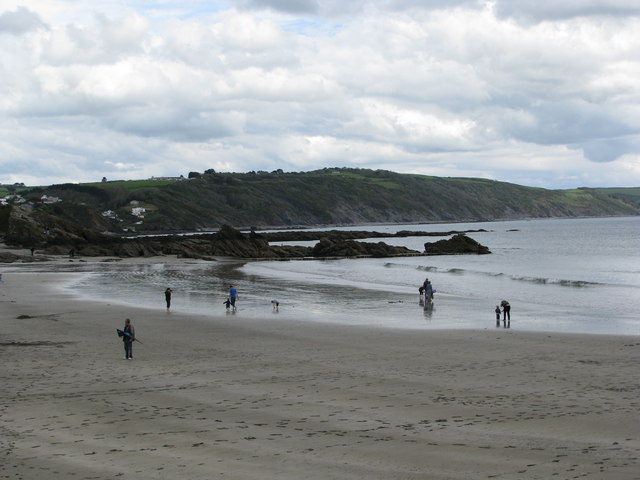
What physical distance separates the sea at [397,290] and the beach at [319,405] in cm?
509

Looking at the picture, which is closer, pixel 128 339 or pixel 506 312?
pixel 128 339

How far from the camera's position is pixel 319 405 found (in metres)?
14.2

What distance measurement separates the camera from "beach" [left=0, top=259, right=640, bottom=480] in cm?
1045

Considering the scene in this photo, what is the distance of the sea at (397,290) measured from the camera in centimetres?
3008

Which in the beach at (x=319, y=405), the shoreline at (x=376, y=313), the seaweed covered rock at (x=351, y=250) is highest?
the seaweed covered rock at (x=351, y=250)

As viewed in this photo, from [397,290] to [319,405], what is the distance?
30828 mm

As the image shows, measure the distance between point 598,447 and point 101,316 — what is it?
23.0 m

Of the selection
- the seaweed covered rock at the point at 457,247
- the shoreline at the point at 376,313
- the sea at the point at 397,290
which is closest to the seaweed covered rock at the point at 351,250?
the seaweed covered rock at the point at 457,247

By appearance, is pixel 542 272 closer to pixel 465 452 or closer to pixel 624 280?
pixel 624 280

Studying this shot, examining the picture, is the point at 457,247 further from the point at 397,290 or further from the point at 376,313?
the point at 376,313

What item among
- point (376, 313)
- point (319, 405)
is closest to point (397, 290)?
point (376, 313)

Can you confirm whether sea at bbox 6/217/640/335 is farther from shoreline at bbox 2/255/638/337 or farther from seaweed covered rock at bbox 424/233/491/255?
seaweed covered rock at bbox 424/233/491/255

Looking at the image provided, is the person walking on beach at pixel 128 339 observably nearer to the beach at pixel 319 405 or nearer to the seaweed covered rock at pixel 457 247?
the beach at pixel 319 405

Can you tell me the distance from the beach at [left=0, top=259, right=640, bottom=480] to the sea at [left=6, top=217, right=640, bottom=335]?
5.09 meters
